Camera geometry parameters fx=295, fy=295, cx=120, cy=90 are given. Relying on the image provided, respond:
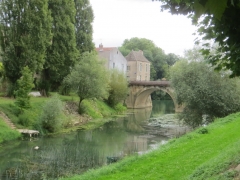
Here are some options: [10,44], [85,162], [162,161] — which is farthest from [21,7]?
[162,161]

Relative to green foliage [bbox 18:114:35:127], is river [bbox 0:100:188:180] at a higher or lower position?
lower

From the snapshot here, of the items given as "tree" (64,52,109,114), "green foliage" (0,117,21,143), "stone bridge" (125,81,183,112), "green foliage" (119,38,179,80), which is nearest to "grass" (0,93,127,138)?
"green foliage" (0,117,21,143)

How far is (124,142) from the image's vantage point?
22.7 metres

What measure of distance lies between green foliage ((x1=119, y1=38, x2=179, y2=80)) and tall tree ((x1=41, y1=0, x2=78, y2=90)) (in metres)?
45.5

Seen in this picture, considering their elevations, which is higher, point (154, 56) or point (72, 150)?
point (154, 56)

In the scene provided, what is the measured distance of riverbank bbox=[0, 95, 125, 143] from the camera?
23.3 m

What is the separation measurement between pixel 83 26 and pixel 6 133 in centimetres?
2239

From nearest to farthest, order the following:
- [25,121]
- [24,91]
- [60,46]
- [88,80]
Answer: [24,91], [25,121], [88,80], [60,46]

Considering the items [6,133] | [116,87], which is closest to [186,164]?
[6,133]

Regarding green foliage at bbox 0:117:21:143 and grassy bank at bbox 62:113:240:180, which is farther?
green foliage at bbox 0:117:21:143

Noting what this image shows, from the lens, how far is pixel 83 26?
3966cm

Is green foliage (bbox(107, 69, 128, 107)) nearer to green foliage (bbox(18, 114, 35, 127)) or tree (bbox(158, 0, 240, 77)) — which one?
green foliage (bbox(18, 114, 35, 127))

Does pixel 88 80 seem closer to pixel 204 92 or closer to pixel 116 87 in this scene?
pixel 116 87

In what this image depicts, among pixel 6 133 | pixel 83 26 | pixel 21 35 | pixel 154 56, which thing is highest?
pixel 154 56
